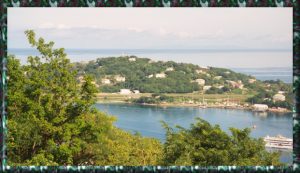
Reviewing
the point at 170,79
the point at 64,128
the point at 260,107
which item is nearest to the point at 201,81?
the point at 170,79

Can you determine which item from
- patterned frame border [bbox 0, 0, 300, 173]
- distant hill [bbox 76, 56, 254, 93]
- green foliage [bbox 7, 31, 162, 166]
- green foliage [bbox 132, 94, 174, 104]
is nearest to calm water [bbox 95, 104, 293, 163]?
green foliage [bbox 132, 94, 174, 104]

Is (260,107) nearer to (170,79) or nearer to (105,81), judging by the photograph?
(170,79)

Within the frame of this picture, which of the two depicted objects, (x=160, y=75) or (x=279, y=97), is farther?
(x=160, y=75)

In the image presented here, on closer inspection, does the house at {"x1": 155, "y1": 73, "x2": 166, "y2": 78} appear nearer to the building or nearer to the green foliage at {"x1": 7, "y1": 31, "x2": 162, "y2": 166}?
the green foliage at {"x1": 7, "y1": 31, "x2": 162, "y2": 166}

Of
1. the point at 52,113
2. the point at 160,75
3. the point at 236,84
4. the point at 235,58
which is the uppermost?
the point at 235,58

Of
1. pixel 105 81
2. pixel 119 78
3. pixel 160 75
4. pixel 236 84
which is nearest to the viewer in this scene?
pixel 236 84

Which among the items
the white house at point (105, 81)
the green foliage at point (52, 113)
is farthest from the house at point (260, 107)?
the white house at point (105, 81)

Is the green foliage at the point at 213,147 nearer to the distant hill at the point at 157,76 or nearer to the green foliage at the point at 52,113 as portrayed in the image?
the distant hill at the point at 157,76
